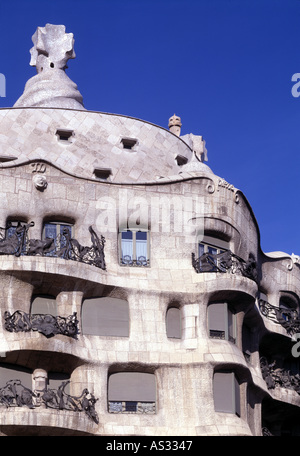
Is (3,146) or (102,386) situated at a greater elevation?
(3,146)

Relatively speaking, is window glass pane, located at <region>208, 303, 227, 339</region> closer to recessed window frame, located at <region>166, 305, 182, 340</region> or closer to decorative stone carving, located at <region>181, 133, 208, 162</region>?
recessed window frame, located at <region>166, 305, 182, 340</region>

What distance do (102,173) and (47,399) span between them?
10.6m

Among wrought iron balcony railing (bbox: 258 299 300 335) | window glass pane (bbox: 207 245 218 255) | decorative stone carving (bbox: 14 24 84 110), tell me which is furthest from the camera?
decorative stone carving (bbox: 14 24 84 110)

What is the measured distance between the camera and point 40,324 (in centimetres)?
3919

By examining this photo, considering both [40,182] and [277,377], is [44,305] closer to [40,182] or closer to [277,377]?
[40,182]

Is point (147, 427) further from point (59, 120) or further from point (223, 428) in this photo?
point (59, 120)

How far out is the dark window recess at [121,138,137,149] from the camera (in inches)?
1843

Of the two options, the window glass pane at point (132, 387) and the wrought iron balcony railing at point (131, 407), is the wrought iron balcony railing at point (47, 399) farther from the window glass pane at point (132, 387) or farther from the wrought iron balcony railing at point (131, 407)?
the window glass pane at point (132, 387)

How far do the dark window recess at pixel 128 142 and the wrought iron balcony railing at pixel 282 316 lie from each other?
7696 millimetres

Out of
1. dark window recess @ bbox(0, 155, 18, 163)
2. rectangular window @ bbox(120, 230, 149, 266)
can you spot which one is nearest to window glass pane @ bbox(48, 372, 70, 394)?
rectangular window @ bbox(120, 230, 149, 266)

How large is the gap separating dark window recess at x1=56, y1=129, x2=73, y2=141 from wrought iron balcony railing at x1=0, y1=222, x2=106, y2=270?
573 cm

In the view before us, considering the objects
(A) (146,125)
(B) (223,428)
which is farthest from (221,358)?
(A) (146,125)

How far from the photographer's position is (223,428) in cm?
3981

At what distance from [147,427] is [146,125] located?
13.3 metres
